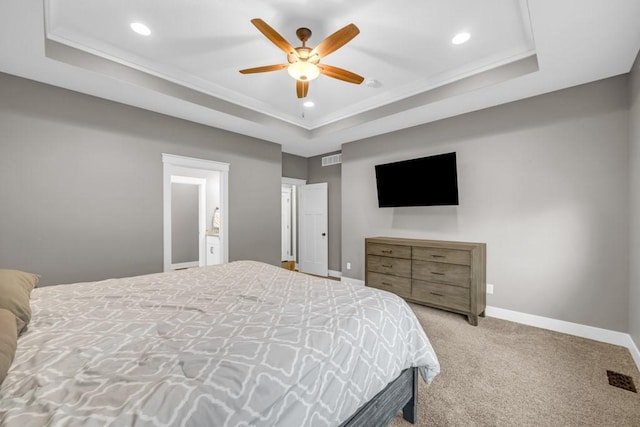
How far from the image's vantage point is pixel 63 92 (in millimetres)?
2891

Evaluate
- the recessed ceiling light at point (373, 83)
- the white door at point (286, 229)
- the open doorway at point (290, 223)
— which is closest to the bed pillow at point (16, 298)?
the recessed ceiling light at point (373, 83)

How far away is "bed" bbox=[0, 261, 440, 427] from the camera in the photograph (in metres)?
0.75

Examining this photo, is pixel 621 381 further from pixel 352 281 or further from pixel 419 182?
pixel 352 281

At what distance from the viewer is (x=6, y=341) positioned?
0.88 metres

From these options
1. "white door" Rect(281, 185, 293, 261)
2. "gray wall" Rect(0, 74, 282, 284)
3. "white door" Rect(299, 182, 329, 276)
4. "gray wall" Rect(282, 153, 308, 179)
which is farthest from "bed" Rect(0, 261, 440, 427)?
"white door" Rect(281, 185, 293, 261)

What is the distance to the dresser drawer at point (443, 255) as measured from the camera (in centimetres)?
314

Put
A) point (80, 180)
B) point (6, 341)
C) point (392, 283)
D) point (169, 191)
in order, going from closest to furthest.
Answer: point (6, 341) < point (80, 180) < point (169, 191) < point (392, 283)

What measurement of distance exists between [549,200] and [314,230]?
12.9 ft

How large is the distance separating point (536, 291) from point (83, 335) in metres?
4.01

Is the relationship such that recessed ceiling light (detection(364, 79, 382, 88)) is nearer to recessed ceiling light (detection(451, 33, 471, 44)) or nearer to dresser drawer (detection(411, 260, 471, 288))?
recessed ceiling light (detection(451, 33, 471, 44))

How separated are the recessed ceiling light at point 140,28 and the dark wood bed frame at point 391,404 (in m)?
3.24

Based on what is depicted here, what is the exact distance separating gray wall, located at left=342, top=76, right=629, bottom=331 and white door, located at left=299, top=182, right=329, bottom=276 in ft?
7.20

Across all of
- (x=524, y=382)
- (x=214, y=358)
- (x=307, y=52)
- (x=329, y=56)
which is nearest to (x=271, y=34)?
(x=307, y=52)

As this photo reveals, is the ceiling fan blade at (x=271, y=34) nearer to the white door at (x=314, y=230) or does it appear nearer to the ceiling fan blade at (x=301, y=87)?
the ceiling fan blade at (x=301, y=87)
